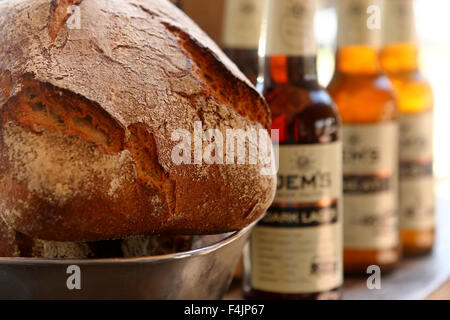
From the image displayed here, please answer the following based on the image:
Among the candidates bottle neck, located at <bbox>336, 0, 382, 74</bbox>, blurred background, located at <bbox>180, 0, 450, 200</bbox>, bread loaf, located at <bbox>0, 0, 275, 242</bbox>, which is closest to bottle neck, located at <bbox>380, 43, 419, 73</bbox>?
bottle neck, located at <bbox>336, 0, 382, 74</bbox>

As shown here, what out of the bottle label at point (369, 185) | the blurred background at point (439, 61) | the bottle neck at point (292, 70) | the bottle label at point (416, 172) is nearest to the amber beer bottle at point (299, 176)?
the bottle neck at point (292, 70)

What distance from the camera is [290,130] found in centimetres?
78

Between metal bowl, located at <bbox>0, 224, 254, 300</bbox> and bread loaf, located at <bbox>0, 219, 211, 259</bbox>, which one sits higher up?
bread loaf, located at <bbox>0, 219, 211, 259</bbox>

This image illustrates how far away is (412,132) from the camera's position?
1.13 m

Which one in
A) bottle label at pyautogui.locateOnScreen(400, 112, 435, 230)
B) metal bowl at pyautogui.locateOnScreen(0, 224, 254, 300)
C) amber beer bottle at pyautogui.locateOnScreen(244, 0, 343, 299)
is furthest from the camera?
bottle label at pyautogui.locateOnScreen(400, 112, 435, 230)

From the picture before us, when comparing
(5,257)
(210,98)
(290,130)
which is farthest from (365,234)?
(5,257)

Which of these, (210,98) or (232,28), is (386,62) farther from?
(210,98)

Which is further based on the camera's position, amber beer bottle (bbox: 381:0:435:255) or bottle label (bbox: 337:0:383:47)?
amber beer bottle (bbox: 381:0:435:255)

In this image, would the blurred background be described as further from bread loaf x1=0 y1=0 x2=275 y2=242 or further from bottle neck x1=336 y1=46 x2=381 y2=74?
bread loaf x1=0 y1=0 x2=275 y2=242

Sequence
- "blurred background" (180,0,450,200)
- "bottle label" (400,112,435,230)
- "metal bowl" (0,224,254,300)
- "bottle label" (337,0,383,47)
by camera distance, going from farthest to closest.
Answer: "blurred background" (180,0,450,200)
"bottle label" (400,112,435,230)
"bottle label" (337,0,383,47)
"metal bowl" (0,224,254,300)

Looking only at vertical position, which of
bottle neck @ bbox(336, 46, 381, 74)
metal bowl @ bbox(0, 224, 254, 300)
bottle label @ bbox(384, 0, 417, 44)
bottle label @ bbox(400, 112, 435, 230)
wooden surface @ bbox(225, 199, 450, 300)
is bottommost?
wooden surface @ bbox(225, 199, 450, 300)

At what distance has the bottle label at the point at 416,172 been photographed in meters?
1.13

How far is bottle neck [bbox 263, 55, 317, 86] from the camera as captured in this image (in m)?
0.81

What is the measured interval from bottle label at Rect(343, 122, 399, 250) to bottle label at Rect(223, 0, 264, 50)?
0.70 ft
